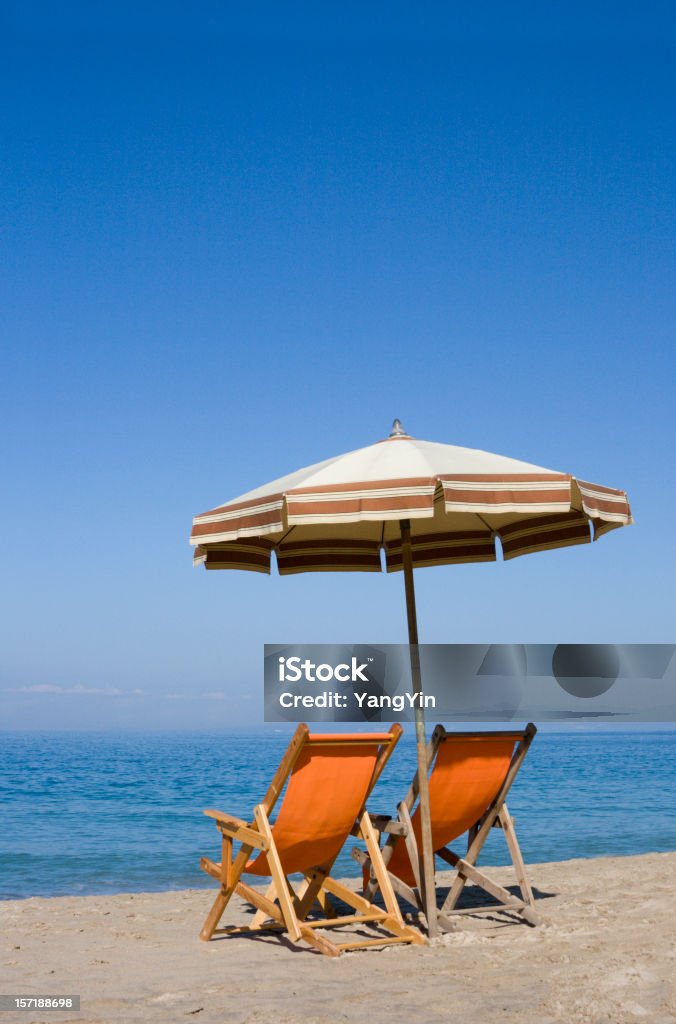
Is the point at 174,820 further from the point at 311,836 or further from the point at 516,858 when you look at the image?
the point at 311,836

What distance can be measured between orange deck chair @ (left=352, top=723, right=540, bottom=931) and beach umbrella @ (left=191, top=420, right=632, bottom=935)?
11cm

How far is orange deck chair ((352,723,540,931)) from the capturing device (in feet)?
16.0

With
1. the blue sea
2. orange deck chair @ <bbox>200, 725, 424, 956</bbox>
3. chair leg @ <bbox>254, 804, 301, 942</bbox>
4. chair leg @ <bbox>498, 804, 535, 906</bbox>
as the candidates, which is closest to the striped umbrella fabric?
orange deck chair @ <bbox>200, 725, 424, 956</bbox>

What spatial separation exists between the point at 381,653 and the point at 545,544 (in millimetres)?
2437

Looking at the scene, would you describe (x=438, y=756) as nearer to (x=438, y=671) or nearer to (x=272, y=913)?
(x=272, y=913)

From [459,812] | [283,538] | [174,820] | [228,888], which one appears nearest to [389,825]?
[459,812]

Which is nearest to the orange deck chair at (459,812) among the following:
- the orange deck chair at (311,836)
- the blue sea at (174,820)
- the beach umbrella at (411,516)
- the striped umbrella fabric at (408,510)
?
the beach umbrella at (411,516)

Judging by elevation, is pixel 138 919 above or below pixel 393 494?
below

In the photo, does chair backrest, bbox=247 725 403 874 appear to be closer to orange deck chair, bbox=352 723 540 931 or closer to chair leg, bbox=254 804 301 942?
chair leg, bbox=254 804 301 942

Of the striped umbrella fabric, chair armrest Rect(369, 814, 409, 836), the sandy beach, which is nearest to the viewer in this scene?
the sandy beach

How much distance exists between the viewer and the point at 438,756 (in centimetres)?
484

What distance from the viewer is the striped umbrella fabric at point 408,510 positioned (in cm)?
426

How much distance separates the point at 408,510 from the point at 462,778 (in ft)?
5.37

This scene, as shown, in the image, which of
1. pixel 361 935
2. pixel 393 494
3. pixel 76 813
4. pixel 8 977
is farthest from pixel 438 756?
pixel 76 813
